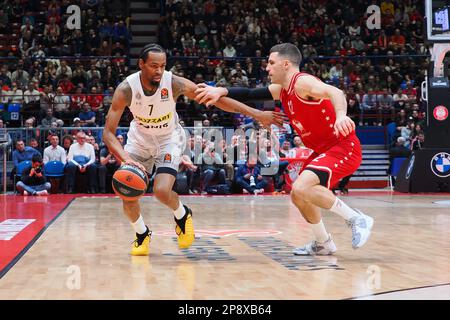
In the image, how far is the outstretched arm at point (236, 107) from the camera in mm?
6836

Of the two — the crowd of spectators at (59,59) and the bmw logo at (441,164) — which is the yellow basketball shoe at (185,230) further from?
the crowd of spectators at (59,59)

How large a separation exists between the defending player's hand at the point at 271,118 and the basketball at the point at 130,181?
1.20 m

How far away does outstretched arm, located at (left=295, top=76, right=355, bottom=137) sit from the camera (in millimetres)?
5863

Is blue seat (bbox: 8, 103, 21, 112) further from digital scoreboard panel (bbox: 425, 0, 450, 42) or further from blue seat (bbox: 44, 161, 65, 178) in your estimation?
digital scoreboard panel (bbox: 425, 0, 450, 42)

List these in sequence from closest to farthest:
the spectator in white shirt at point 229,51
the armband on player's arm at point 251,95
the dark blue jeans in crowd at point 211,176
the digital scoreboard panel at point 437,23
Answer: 1. the armband on player's arm at point 251,95
2. the digital scoreboard panel at point 437,23
3. the dark blue jeans in crowd at point 211,176
4. the spectator in white shirt at point 229,51

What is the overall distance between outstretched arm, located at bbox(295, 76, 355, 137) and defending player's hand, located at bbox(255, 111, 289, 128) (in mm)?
388

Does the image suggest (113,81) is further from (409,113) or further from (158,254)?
(158,254)

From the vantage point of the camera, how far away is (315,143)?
6797mm

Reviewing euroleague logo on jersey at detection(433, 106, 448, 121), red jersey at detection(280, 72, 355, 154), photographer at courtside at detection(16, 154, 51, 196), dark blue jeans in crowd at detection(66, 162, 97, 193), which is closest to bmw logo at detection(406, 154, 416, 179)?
euroleague logo on jersey at detection(433, 106, 448, 121)

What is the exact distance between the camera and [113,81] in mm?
21047

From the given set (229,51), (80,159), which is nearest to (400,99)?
(229,51)

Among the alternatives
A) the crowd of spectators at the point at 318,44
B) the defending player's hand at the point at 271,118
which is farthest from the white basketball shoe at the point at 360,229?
the crowd of spectators at the point at 318,44

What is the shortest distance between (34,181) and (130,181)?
34.4 feet
